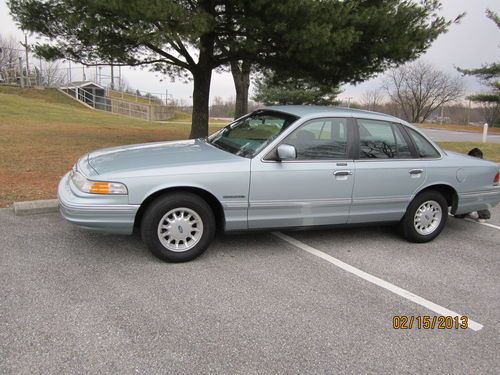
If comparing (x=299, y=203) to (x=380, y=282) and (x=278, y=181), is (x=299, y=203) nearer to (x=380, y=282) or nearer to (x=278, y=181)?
(x=278, y=181)

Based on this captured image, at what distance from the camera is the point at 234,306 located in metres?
3.35

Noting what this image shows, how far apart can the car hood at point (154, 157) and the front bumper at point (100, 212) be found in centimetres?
28

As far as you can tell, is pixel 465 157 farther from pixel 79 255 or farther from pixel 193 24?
pixel 193 24

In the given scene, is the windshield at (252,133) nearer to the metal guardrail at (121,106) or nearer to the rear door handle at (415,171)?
the rear door handle at (415,171)

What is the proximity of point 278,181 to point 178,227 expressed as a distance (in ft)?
3.59

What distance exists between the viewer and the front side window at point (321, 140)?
14.7ft

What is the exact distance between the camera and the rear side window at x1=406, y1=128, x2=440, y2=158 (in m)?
5.05

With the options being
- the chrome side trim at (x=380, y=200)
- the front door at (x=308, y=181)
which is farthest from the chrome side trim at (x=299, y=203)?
the chrome side trim at (x=380, y=200)

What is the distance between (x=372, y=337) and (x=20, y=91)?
3497cm

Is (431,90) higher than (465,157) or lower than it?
higher

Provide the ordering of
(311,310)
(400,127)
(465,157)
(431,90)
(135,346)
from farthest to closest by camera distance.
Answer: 1. (431,90)
2. (465,157)
3. (400,127)
4. (311,310)
5. (135,346)

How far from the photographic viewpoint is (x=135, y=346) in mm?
2764

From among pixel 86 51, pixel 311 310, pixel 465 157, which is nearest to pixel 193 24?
pixel 86 51
